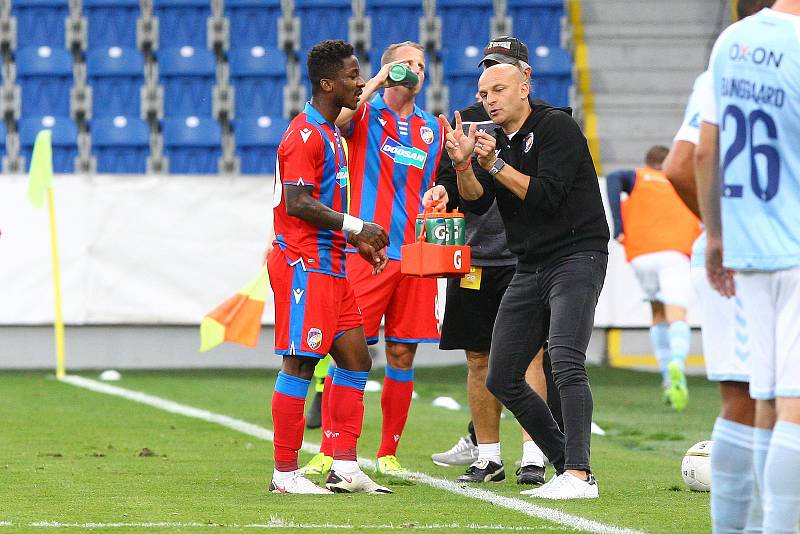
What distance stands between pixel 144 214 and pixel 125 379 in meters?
1.96

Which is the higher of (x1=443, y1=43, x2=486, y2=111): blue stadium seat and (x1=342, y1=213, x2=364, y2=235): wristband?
(x1=443, y1=43, x2=486, y2=111): blue stadium seat

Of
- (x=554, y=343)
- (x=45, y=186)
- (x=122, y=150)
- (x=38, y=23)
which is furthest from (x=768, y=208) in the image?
(x=38, y=23)

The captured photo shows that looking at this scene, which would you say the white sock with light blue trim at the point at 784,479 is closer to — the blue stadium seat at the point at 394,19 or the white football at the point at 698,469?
the white football at the point at 698,469

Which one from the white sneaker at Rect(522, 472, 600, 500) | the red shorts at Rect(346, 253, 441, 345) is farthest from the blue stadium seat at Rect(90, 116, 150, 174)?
the white sneaker at Rect(522, 472, 600, 500)

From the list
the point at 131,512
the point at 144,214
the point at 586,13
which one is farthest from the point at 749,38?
the point at 586,13

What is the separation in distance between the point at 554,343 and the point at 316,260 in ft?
3.41

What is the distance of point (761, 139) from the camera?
3.80 metres

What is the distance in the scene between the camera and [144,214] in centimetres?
1491

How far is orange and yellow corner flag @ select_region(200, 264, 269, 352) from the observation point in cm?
1246

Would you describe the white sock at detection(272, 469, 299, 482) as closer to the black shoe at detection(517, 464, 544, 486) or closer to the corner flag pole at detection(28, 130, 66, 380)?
the black shoe at detection(517, 464, 544, 486)

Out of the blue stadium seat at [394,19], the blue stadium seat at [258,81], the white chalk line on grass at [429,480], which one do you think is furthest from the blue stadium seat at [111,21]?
the white chalk line on grass at [429,480]

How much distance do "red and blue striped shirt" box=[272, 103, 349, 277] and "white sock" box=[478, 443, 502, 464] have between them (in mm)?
1277

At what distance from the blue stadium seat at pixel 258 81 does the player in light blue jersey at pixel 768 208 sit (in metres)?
14.0

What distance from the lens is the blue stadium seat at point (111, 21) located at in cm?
1808
